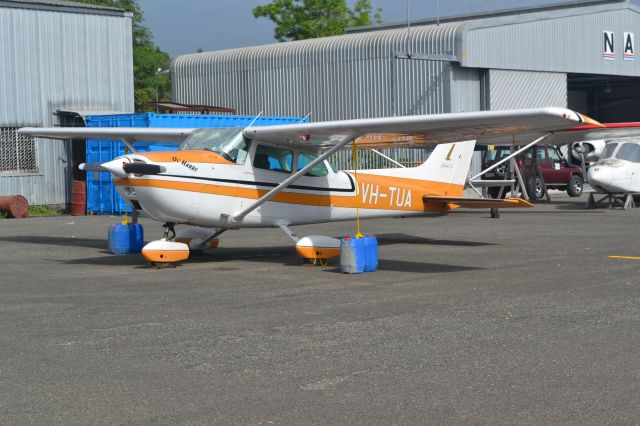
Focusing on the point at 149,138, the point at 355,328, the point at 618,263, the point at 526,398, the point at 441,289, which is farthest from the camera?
the point at 149,138

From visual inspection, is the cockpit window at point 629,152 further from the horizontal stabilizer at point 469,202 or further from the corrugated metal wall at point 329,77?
the horizontal stabilizer at point 469,202

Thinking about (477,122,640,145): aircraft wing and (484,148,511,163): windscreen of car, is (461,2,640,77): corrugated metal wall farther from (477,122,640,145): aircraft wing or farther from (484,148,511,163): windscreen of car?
(477,122,640,145): aircraft wing

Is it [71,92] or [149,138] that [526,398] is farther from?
[71,92]

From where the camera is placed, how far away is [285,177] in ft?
46.0

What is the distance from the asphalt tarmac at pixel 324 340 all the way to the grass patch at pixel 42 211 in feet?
43.1

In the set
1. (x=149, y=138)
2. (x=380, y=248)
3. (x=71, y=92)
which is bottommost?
(x=380, y=248)

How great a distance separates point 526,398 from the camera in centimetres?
571

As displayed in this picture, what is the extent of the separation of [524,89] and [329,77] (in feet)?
24.6

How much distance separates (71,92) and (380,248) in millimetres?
16637

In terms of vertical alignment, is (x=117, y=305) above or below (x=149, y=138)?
below

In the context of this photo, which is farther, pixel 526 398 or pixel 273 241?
pixel 273 241

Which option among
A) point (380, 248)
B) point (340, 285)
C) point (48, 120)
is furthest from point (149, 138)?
point (48, 120)

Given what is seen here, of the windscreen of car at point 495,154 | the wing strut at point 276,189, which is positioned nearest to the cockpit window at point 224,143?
the wing strut at point 276,189

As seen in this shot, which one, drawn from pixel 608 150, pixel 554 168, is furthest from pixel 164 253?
pixel 554 168
